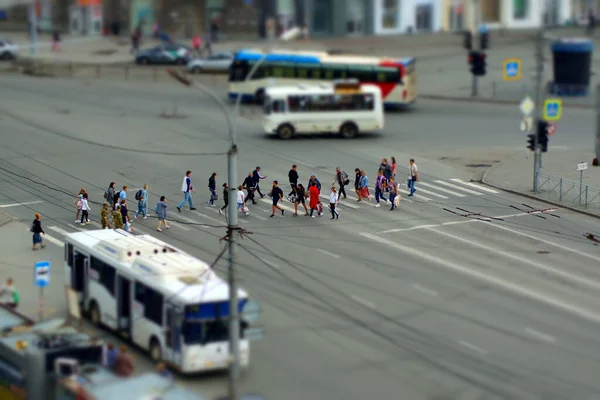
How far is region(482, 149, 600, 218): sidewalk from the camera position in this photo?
1650 inches

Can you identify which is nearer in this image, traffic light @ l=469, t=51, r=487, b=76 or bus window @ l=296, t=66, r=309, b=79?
bus window @ l=296, t=66, r=309, b=79

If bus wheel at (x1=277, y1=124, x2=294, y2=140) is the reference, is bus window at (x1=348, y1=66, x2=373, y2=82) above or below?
above

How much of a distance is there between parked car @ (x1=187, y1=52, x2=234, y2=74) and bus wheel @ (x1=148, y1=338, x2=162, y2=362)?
48.2m

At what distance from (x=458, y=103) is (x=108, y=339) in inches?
1656

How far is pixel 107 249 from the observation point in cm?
2766

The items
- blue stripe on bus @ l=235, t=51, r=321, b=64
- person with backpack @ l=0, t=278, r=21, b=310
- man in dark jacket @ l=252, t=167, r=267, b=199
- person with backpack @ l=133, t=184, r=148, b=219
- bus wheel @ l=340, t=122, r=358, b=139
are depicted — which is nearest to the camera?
person with backpack @ l=0, t=278, r=21, b=310

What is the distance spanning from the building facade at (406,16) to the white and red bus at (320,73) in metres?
29.7

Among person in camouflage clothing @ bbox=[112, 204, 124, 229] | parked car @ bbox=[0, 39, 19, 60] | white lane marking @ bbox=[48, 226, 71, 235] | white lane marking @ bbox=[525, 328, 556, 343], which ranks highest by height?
parked car @ bbox=[0, 39, 19, 60]

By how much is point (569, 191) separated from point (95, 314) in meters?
21.1

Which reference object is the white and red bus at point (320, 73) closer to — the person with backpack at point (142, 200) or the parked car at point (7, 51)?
the parked car at point (7, 51)

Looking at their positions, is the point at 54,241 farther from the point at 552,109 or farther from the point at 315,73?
the point at 315,73

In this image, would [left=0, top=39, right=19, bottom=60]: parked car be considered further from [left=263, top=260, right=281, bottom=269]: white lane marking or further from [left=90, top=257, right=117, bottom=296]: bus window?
[left=90, top=257, right=117, bottom=296]: bus window

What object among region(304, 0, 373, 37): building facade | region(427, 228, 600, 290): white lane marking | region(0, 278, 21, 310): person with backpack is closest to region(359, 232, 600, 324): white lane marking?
region(427, 228, 600, 290): white lane marking

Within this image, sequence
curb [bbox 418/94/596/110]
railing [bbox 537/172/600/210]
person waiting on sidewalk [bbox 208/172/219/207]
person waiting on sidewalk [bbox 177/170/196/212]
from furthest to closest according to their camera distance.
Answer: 1. curb [bbox 418/94/596/110]
2. railing [bbox 537/172/600/210]
3. person waiting on sidewalk [bbox 208/172/219/207]
4. person waiting on sidewalk [bbox 177/170/196/212]
